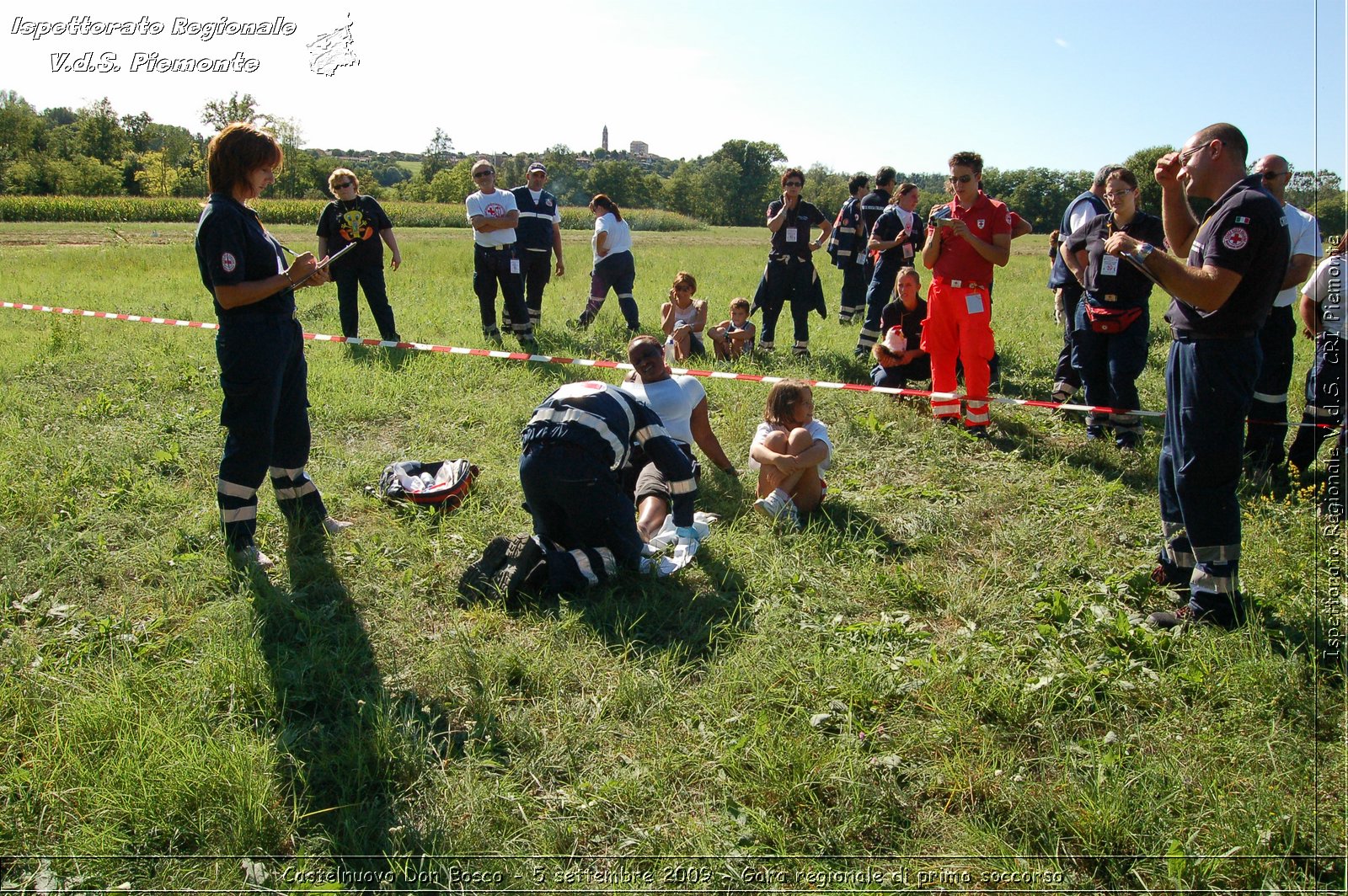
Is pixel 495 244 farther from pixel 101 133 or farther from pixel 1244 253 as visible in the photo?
pixel 101 133

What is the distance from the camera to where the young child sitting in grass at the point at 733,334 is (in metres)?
9.14

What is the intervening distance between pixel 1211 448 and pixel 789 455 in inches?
83.7

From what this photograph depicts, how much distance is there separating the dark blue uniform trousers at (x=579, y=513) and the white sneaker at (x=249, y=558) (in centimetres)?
144

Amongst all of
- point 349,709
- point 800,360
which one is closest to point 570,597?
point 349,709

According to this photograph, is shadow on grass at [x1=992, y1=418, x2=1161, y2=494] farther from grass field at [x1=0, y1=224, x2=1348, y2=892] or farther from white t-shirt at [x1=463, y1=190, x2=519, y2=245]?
white t-shirt at [x1=463, y1=190, x2=519, y2=245]

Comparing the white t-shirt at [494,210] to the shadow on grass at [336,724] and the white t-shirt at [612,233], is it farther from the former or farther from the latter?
the shadow on grass at [336,724]

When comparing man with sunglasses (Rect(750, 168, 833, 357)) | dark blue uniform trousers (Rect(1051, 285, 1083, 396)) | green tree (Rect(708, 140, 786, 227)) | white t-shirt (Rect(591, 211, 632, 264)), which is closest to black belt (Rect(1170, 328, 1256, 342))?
dark blue uniform trousers (Rect(1051, 285, 1083, 396))

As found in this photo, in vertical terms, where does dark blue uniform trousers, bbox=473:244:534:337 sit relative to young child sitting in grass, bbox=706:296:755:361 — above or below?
above

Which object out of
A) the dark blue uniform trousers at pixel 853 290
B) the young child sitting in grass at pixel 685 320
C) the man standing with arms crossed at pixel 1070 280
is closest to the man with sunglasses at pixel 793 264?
the young child sitting in grass at pixel 685 320

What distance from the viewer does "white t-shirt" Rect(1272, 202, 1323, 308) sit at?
5.70m

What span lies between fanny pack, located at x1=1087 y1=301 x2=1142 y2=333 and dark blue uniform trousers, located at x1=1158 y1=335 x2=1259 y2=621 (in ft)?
8.25

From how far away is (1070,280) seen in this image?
7.45m

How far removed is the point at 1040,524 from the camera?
4.94 metres

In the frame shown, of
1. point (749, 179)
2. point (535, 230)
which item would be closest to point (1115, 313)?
point (535, 230)
